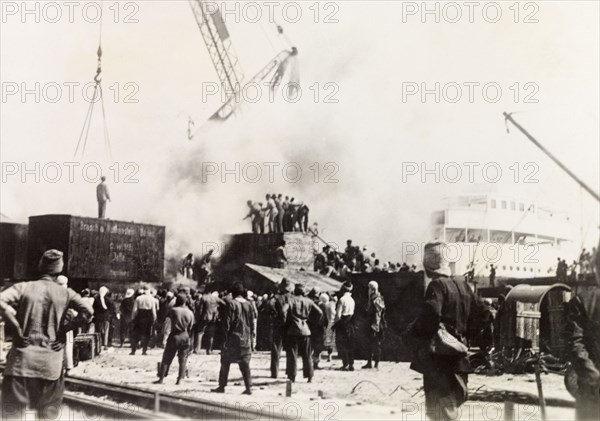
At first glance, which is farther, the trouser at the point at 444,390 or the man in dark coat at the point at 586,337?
the trouser at the point at 444,390

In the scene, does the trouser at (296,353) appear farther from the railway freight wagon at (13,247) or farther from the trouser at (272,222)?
the trouser at (272,222)

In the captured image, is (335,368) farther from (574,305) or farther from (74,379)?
(574,305)

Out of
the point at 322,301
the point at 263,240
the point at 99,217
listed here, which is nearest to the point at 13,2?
the point at 322,301

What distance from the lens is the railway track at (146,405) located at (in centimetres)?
709

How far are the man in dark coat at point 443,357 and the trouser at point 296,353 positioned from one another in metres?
4.79

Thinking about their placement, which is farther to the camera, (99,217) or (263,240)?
(263,240)

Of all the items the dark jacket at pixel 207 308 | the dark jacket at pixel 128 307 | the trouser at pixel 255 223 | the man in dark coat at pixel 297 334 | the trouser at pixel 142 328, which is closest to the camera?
the man in dark coat at pixel 297 334

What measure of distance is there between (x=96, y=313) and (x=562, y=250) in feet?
38.5

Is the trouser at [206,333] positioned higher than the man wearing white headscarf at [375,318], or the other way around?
the man wearing white headscarf at [375,318]

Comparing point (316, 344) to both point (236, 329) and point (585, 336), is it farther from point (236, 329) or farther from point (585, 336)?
point (585, 336)

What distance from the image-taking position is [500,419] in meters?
7.41

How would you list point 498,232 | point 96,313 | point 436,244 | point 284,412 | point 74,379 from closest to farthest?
point 436,244
point 284,412
point 74,379
point 96,313
point 498,232

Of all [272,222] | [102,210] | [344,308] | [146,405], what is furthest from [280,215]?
[146,405]

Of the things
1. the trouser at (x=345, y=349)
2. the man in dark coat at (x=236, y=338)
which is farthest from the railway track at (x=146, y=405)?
the trouser at (x=345, y=349)
